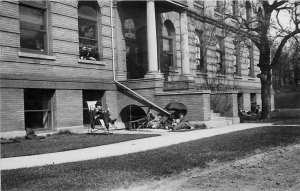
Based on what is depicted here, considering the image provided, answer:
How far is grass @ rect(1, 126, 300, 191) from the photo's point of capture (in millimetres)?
6242

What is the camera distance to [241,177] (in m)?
6.84

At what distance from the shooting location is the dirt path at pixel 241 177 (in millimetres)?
6176

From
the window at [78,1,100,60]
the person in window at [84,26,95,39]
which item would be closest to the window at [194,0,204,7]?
the window at [78,1,100,60]

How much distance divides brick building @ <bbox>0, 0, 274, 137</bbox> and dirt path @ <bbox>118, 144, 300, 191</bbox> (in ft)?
27.3

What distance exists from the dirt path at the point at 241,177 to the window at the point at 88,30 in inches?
409

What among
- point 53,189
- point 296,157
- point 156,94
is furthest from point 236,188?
point 156,94

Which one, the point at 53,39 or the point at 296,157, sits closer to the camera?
the point at 296,157

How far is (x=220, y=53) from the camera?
91.7ft

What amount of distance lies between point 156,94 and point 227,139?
20.5ft

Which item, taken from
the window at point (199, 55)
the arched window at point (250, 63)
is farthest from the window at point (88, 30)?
the arched window at point (250, 63)

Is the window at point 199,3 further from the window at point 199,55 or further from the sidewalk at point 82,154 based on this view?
the sidewalk at point 82,154

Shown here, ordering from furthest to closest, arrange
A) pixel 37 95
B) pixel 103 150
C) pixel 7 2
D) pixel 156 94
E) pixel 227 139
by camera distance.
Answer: pixel 156 94
pixel 37 95
pixel 7 2
pixel 227 139
pixel 103 150

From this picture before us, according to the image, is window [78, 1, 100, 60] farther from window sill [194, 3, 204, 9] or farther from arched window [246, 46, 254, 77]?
arched window [246, 46, 254, 77]

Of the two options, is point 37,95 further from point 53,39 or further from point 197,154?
point 197,154
